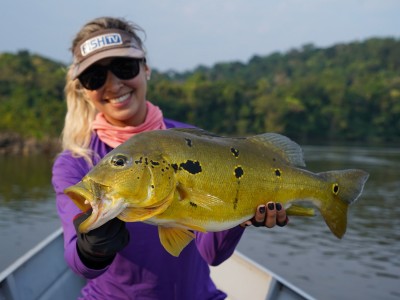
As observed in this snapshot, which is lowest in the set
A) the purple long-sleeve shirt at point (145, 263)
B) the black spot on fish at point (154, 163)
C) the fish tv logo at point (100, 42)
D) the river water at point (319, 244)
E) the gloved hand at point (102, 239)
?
the river water at point (319, 244)

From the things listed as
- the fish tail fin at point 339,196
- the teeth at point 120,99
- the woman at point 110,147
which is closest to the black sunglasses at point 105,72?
the woman at point 110,147

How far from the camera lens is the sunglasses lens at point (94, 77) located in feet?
9.68

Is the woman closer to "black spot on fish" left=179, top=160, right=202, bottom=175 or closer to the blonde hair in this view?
the blonde hair

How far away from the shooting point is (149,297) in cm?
292

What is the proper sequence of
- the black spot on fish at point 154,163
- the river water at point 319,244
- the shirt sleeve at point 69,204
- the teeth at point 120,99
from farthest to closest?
the river water at point 319,244
the teeth at point 120,99
the shirt sleeve at point 69,204
the black spot on fish at point 154,163

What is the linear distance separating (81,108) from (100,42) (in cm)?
60

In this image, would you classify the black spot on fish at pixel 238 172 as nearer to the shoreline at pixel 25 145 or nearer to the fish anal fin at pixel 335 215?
the fish anal fin at pixel 335 215

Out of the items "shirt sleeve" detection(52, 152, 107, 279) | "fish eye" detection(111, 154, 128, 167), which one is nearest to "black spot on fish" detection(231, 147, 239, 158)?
"fish eye" detection(111, 154, 128, 167)

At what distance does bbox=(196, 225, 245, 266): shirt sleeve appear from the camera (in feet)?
9.55

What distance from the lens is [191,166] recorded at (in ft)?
6.92

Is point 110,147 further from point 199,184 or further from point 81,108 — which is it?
point 199,184

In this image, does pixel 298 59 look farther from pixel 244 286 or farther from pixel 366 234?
pixel 244 286

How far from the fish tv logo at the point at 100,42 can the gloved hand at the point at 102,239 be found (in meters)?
1.14

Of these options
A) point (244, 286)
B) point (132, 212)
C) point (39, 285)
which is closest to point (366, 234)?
point (244, 286)
